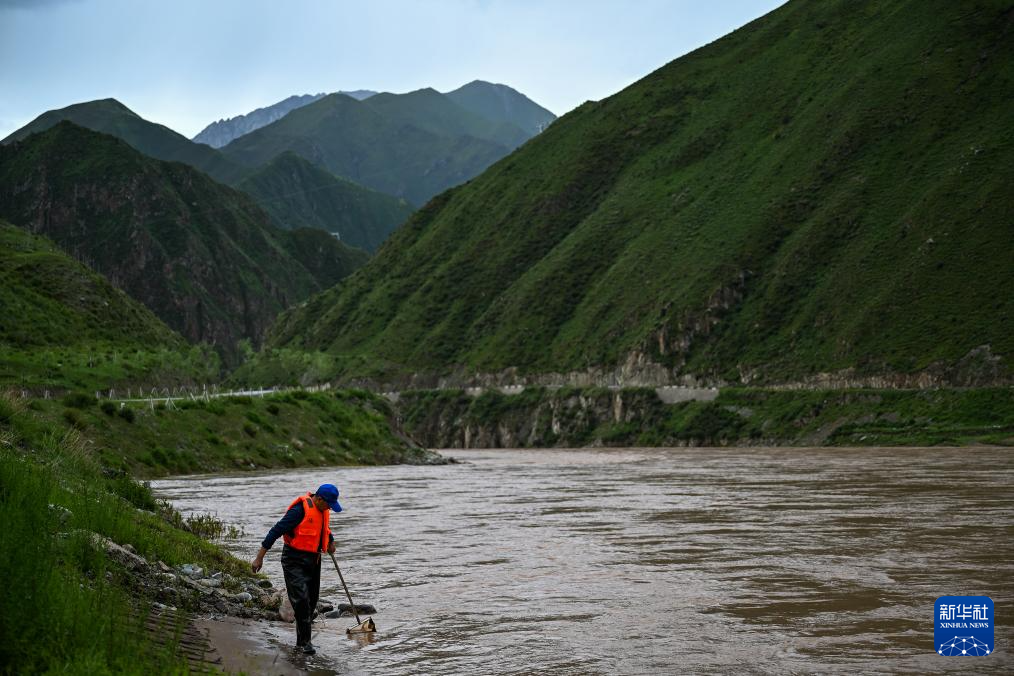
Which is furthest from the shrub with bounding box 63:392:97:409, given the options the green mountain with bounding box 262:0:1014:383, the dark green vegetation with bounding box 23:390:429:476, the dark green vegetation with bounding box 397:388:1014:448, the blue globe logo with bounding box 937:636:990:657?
the green mountain with bounding box 262:0:1014:383

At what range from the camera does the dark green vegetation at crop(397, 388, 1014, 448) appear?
9131 cm

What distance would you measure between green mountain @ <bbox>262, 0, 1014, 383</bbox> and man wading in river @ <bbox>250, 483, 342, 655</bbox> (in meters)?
91.2

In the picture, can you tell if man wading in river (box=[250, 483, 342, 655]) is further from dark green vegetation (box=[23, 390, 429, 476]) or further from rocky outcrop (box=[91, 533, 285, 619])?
→ dark green vegetation (box=[23, 390, 429, 476])

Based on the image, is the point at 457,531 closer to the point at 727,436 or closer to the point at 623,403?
the point at 727,436

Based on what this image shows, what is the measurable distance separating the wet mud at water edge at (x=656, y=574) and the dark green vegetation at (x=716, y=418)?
2033 inches

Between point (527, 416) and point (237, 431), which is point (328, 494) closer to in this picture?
point (237, 431)

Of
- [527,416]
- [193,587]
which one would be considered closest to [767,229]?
[527,416]

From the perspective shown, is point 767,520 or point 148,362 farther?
point 148,362

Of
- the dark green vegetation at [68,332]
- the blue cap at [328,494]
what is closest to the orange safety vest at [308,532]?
the blue cap at [328,494]

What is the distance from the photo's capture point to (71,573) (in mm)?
12094

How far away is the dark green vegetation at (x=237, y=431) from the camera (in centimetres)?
4894

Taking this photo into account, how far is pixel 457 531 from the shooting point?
1128 inches

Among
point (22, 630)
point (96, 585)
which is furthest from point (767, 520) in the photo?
point (22, 630)

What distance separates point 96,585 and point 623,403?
118m
